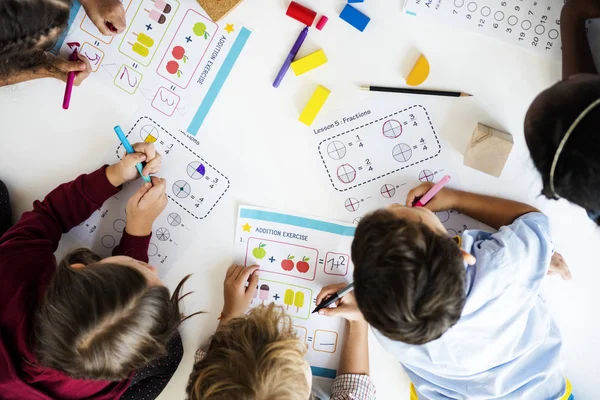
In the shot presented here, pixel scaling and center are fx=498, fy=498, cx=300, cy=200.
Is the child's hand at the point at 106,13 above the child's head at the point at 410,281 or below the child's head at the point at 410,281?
above

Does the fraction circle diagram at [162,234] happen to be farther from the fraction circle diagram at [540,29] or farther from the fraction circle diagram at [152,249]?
the fraction circle diagram at [540,29]

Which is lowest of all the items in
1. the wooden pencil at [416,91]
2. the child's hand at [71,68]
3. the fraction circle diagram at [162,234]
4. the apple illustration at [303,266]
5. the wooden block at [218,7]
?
the fraction circle diagram at [162,234]

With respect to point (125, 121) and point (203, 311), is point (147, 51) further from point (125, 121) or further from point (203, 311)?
point (203, 311)

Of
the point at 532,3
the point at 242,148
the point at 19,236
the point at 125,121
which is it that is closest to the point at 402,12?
the point at 532,3

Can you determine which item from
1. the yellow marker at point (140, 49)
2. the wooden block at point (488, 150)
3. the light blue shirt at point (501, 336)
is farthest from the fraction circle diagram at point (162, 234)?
the wooden block at point (488, 150)

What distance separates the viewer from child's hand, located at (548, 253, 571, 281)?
891mm

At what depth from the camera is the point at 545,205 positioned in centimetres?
90

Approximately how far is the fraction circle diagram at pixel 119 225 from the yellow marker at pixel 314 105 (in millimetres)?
395

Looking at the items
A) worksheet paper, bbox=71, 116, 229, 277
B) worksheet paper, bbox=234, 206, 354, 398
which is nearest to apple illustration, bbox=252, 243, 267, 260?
worksheet paper, bbox=234, 206, 354, 398

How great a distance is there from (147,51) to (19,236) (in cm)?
41

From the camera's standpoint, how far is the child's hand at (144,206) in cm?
91

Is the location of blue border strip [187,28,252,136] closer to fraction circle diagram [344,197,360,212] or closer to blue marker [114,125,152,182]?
blue marker [114,125,152,182]

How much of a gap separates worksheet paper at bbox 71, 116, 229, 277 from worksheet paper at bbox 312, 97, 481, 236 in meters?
0.22

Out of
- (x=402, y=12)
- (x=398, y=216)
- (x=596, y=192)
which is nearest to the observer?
(x=596, y=192)
